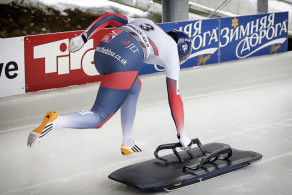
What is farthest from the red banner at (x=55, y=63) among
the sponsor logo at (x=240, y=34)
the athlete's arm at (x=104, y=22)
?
the athlete's arm at (x=104, y=22)

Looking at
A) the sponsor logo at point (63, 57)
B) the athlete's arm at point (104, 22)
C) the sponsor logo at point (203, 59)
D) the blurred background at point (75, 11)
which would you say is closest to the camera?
the athlete's arm at point (104, 22)

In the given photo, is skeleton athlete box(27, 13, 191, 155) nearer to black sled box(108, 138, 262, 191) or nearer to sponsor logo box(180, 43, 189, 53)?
sponsor logo box(180, 43, 189, 53)

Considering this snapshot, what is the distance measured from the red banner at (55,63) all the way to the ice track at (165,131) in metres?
0.14

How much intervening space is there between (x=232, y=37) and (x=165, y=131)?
10.3 ft

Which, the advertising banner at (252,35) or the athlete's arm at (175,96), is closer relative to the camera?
the athlete's arm at (175,96)

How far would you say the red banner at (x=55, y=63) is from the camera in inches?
279

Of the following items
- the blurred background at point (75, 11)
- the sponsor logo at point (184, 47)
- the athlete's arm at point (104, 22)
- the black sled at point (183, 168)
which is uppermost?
the blurred background at point (75, 11)

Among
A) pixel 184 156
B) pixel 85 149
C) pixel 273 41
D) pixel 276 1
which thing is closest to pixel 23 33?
pixel 276 1

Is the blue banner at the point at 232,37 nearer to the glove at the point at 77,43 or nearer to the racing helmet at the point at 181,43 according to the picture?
the racing helmet at the point at 181,43

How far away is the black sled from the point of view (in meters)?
4.66

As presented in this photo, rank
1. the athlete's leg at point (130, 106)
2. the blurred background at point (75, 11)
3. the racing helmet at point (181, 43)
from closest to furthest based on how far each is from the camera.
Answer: the racing helmet at point (181, 43)
the athlete's leg at point (130, 106)
the blurred background at point (75, 11)

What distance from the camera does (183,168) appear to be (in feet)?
16.2

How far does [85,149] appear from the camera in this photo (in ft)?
19.8

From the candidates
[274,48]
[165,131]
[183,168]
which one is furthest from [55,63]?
[274,48]
